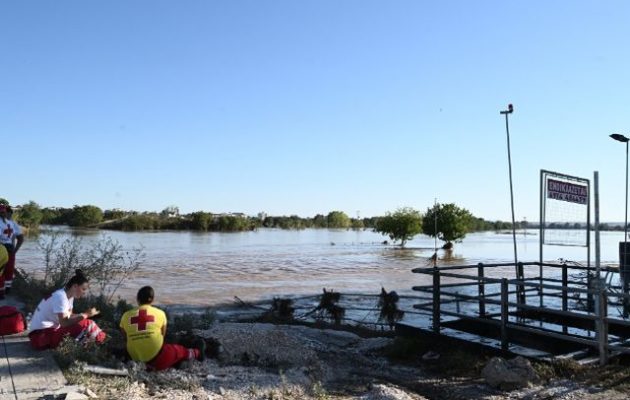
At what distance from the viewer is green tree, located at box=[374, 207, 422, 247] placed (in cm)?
6812

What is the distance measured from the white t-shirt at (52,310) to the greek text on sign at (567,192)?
8.36 meters

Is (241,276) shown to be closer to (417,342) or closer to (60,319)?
(417,342)

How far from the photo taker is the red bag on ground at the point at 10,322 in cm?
778

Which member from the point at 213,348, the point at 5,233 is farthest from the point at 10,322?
the point at 5,233

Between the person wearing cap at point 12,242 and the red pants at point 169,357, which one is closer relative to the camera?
the red pants at point 169,357

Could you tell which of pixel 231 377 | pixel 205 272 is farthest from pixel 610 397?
pixel 205 272

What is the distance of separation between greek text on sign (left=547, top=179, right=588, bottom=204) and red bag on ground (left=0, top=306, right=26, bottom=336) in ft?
29.7

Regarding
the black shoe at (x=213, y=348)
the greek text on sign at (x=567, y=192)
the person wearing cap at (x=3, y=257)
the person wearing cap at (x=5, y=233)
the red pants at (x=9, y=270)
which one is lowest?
the black shoe at (x=213, y=348)

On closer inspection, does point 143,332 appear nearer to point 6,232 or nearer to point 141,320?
point 141,320

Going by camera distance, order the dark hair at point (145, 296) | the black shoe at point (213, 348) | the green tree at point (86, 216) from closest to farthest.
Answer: the dark hair at point (145, 296) → the black shoe at point (213, 348) → the green tree at point (86, 216)

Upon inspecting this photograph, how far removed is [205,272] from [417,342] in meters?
22.9

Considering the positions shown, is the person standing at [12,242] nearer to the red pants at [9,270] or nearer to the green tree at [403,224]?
the red pants at [9,270]

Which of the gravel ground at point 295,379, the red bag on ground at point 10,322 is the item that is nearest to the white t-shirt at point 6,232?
the red bag on ground at point 10,322

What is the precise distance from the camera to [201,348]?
736cm
